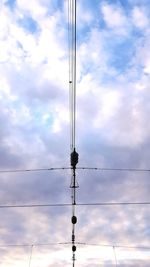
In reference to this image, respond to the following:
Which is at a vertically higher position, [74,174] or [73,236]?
[74,174]

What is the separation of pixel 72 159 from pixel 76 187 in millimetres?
3815

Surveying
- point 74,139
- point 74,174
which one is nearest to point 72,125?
point 74,139

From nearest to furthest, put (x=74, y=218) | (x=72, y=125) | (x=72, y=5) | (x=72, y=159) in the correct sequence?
(x=72, y=5) → (x=72, y=125) → (x=72, y=159) → (x=74, y=218)

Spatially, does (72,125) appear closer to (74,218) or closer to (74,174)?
(74,174)

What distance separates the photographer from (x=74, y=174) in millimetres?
55969

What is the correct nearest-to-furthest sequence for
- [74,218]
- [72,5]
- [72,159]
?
[72,5] < [72,159] < [74,218]

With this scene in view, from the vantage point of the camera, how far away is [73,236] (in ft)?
202

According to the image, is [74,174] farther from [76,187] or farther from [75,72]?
[75,72]

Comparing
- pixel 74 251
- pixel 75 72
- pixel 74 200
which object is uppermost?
pixel 75 72

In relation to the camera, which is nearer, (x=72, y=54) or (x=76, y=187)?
(x=72, y=54)

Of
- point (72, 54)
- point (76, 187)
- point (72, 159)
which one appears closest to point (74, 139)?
point (72, 159)

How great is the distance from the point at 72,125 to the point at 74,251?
57.4 feet

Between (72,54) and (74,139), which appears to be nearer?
(72,54)

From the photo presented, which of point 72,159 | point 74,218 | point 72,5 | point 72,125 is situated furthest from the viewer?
point 74,218
